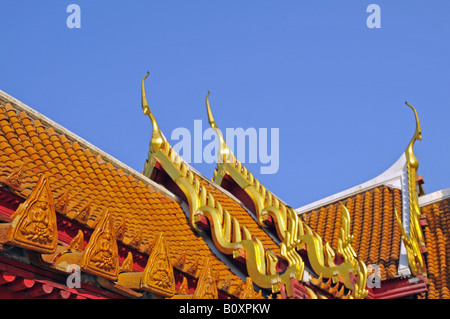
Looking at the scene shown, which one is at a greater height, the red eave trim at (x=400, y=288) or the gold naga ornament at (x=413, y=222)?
the gold naga ornament at (x=413, y=222)

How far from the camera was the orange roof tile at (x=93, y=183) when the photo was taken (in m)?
7.00

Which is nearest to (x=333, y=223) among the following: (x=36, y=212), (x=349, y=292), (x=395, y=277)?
(x=395, y=277)

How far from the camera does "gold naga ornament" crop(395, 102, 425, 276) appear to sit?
10.8 metres

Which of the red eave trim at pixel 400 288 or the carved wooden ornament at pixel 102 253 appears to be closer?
the carved wooden ornament at pixel 102 253

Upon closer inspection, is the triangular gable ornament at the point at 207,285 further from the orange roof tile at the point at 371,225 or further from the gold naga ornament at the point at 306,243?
the orange roof tile at the point at 371,225

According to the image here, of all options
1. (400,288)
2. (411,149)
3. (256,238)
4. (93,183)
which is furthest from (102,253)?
(411,149)

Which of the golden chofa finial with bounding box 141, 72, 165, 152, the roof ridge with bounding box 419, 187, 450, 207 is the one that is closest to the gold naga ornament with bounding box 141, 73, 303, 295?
the golden chofa finial with bounding box 141, 72, 165, 152

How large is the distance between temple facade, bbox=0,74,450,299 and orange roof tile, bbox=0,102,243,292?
2 cm

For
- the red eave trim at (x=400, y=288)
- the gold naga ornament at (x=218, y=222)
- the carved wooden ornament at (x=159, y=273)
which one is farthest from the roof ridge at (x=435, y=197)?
the carved wooden ornament at (x=159, y=273)

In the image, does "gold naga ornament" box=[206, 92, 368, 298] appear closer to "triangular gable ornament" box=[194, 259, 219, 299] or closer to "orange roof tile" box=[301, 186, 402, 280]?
"orange roof tile" box=[301, 186, 402, 280]

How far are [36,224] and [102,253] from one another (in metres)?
0.63

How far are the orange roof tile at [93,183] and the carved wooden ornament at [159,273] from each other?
101 centimetres
